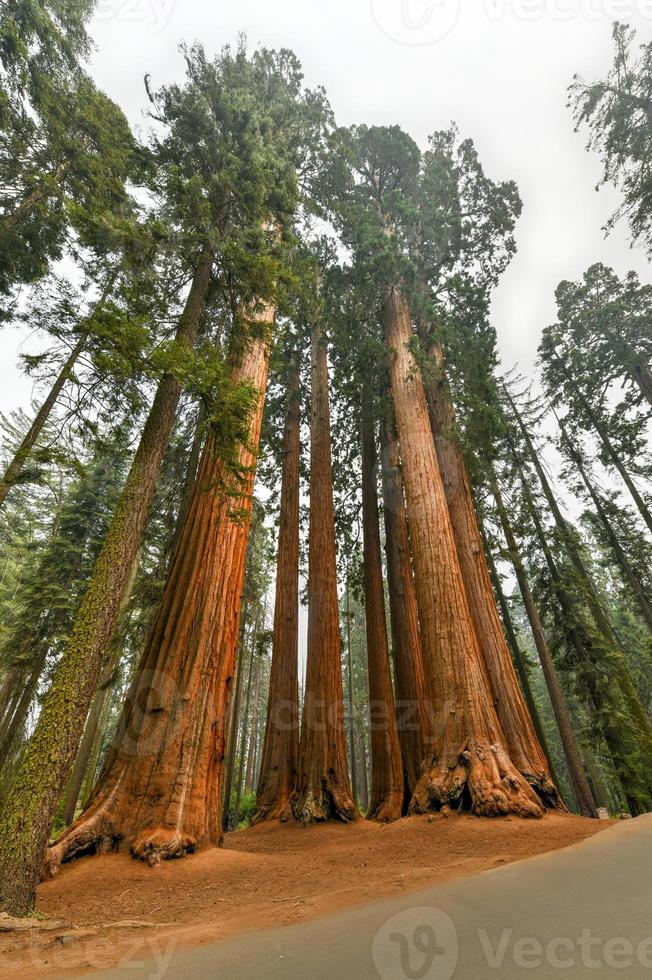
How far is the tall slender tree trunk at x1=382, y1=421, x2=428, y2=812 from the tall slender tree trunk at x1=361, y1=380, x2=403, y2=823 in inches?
8.1

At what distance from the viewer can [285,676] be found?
336 inches

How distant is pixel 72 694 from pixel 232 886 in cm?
175

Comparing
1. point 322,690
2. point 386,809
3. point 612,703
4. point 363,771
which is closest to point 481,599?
point 322,690

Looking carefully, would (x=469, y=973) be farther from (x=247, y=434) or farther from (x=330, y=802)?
(x=330, y=802)

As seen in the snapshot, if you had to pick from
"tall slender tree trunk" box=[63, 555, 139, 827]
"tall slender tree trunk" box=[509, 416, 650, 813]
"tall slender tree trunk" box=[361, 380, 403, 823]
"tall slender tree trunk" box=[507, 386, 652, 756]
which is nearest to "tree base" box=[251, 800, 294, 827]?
"tall slender tree trunk" box=[361, 380, 403, 823]

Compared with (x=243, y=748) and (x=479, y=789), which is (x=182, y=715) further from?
(x=243, y=748)

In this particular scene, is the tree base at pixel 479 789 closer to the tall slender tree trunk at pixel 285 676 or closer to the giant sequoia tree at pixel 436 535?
the giant sequoia tree at pixel 436 535

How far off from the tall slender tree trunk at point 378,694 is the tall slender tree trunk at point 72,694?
6.06 meters

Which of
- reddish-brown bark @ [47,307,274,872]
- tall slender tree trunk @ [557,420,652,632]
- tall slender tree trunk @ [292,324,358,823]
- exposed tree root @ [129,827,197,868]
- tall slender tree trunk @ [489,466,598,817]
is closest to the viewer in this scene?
exposed tree root @ [129,827,197,868]

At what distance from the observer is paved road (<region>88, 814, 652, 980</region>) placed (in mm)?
1218

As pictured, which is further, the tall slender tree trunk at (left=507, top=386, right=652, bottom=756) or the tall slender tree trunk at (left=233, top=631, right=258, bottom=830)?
the tall slender tree trunk at (left=233, top=631, right=258, bottom=830)

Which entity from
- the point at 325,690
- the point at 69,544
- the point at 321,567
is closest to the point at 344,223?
the point at 321,567

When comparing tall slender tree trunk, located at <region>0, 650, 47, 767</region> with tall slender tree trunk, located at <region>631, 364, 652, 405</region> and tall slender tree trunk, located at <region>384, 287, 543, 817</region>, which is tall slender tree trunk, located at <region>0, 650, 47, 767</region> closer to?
tall slender tree trunk, located at <region>384, 287, 543, 817</region>

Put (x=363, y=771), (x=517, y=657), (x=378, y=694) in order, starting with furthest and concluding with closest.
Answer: (x=363, y=771) → (x=517, y=657) → (x=378, y=694)
